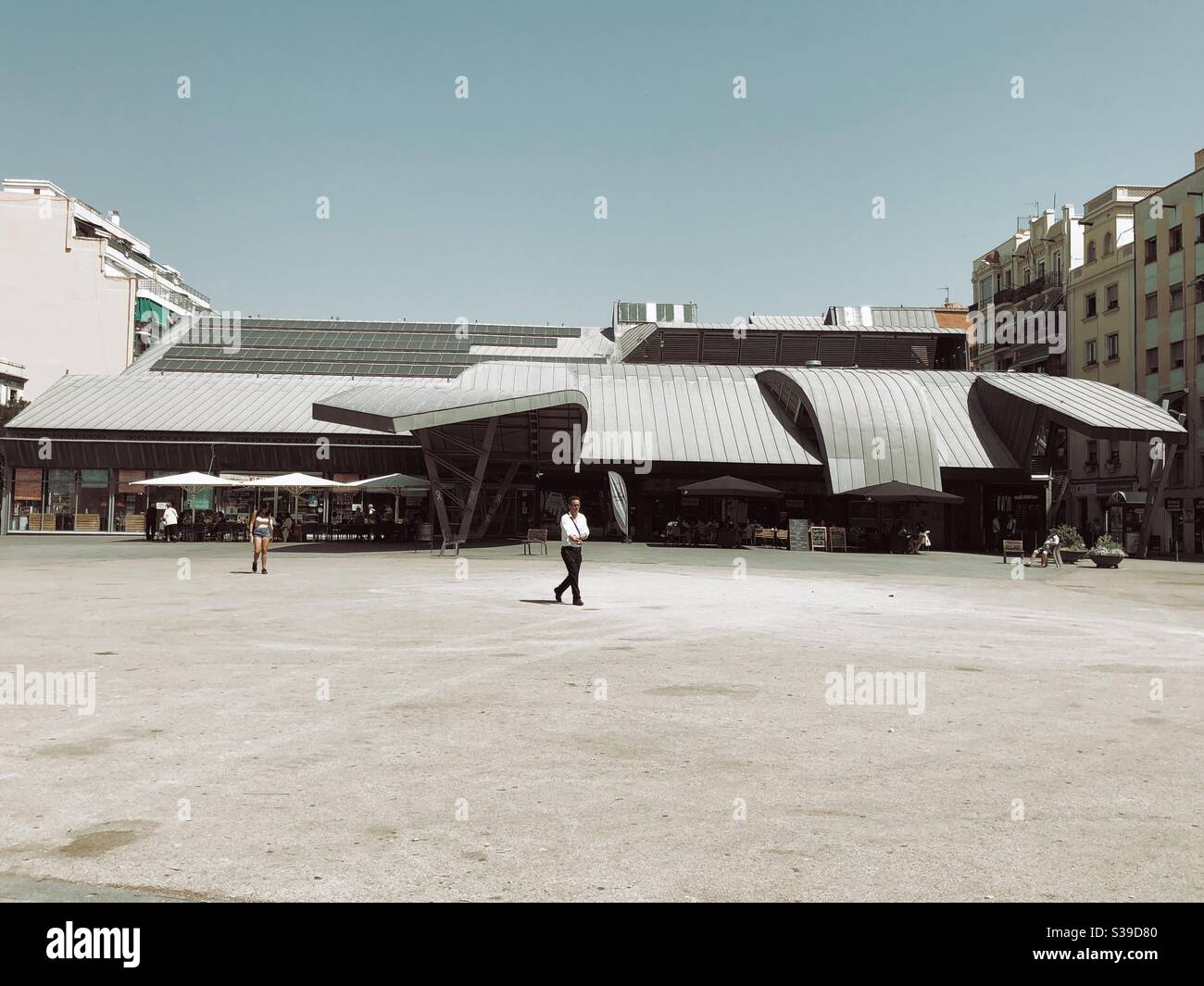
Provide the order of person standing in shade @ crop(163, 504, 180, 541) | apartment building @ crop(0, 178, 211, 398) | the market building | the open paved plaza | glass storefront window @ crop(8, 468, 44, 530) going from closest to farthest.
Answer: the open paved plaza → person standing in shade @ crop(163, 504, 180, 541) → the market building → glass storefront window @ crop(8, 468, 44, 530) → apartment building @ crop(0, 178, 211, 398)

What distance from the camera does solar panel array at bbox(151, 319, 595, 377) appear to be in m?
60.2

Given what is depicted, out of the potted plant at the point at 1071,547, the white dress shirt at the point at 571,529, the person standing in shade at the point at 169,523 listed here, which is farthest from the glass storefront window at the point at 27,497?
the potted plant at the point at 1071,547

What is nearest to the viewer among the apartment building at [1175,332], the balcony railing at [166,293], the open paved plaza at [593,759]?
the open paved plaza at [593,759]

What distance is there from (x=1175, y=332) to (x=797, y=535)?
82.8 ft

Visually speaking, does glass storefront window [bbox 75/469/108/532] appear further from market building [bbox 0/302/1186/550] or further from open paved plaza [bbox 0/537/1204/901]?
open paved plaza [bbox 0/537/1204/901]

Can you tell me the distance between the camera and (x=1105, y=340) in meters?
57.3

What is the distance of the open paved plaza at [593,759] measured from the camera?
432 centimetres

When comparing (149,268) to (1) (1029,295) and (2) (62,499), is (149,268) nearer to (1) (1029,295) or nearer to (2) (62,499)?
(2) (62,499)

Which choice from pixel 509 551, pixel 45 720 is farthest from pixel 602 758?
pixel 509 551

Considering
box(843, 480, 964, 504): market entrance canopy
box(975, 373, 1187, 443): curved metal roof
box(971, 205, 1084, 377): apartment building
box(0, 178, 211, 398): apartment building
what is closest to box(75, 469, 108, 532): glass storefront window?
box(0, 178, 211, 398): apartment building

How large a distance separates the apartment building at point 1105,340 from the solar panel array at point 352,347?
31628mm

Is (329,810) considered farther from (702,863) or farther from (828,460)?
(828,460)

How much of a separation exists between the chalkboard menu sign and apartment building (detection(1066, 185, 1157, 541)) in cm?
2089

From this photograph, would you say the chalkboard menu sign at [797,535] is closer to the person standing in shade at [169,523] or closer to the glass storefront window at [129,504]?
the person standing in shade at [169,523]
